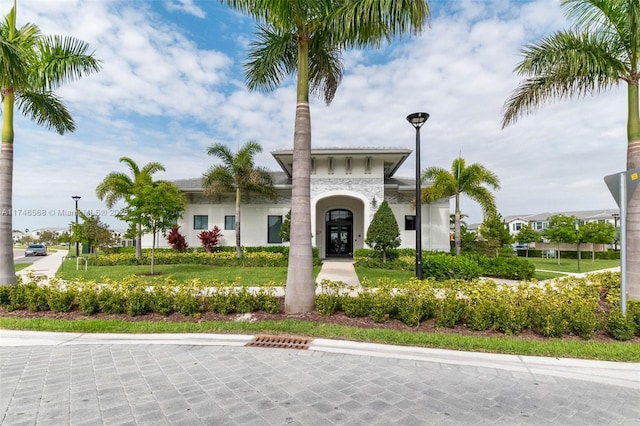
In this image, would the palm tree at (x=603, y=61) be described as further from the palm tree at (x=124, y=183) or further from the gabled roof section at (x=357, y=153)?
the palm tree at (x=124, y=183)

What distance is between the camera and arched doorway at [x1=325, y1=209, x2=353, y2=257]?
22828 mm

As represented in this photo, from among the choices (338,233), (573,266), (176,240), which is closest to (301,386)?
(176,240)

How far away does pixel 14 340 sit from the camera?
5570mm

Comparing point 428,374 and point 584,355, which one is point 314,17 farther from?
point 584,355

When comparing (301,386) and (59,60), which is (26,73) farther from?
(301,386)

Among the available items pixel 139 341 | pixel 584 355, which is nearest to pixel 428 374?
pixel 584 355

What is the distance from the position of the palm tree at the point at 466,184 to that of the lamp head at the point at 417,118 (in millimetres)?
9411

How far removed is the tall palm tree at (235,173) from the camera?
1858 centimetres

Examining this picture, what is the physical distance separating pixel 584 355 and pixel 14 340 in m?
9.51

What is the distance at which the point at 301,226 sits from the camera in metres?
6.55

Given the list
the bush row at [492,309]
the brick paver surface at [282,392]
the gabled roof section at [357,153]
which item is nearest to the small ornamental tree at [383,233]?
the gabled roof section at [357,153]

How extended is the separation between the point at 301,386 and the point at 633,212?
811 cm

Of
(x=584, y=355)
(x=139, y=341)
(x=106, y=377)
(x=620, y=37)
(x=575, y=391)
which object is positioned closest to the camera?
(x=575, y=391)

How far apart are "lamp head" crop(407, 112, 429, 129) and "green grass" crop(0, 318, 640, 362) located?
6157mm
